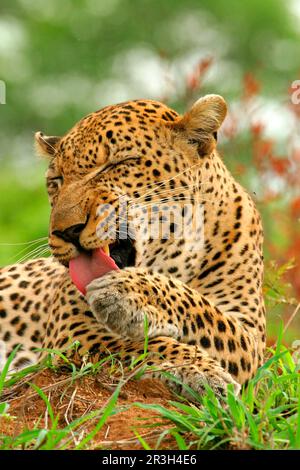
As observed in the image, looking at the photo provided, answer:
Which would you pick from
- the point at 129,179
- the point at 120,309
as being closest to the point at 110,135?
the point at 129,179

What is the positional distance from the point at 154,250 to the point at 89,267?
0.67 m

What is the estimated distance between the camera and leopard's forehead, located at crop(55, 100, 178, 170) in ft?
22.6

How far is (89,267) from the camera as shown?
6445 mm

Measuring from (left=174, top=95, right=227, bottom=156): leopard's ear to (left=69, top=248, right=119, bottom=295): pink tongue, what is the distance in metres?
1.23

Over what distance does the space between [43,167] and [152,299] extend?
58.8ft

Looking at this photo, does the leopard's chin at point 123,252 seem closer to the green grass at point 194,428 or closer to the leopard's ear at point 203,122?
the leopard's ear at point 203,122

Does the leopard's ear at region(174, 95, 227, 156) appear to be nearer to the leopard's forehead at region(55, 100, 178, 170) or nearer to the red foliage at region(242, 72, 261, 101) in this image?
the leopard's forehead at region(55, 100, 178, 170)

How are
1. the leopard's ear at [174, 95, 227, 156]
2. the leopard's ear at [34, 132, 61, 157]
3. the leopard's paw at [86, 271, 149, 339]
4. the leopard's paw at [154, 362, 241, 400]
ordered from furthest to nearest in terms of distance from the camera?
the leopard's ear at [34, 132, 61, 157]
the leopard's ear at [174, 95, 227, 156]
the leopard's paw at [86, 271, 149, 339]
the leopard's paw at [154, 362, 241, 400]

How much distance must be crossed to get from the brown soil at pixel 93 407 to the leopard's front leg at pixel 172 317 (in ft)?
0.93

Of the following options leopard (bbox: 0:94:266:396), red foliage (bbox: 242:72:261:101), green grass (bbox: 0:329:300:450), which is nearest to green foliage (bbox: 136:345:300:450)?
green grass (bbox: 0:329:300:450)

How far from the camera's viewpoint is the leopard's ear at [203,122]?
23.5 ft

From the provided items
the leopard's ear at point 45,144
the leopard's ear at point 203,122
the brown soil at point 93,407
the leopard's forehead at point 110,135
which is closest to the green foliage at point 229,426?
the brown soil at point 93,407

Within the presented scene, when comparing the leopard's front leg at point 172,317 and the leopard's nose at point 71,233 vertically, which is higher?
the leopard's nose at point 71,233
